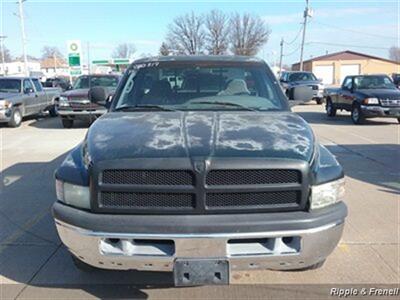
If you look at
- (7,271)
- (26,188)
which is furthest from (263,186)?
(26,188)

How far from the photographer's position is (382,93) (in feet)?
49.6

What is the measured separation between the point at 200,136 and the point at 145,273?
4.39ft

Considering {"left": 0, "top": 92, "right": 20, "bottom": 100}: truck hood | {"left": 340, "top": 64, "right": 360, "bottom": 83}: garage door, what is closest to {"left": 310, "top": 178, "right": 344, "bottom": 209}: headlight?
{"left": 0, "top": 92, "right": 20, "bottom": 100}: truck hood

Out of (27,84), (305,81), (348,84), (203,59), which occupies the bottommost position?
(305,81)

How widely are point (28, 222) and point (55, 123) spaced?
1219cm

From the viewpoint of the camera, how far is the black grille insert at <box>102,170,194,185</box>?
10.1ft

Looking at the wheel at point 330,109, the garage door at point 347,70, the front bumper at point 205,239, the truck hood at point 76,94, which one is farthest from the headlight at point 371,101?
the garage door at point 347,70

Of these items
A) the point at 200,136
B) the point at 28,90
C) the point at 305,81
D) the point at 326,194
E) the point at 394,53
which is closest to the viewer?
the point at 326,194

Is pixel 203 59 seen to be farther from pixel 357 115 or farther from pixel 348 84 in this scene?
pixel 348 84

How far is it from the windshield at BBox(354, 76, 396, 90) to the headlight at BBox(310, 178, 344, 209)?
13948 millimetres

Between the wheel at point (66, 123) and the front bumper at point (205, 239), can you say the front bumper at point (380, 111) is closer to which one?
the wheel at point (66, 123)

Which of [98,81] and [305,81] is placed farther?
[305,81]

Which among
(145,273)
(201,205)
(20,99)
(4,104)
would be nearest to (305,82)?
(20,99)

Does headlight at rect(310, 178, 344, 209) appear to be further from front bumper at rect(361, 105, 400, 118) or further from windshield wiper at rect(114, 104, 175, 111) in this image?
front bumper at rect(361, 105, 400, 118)
